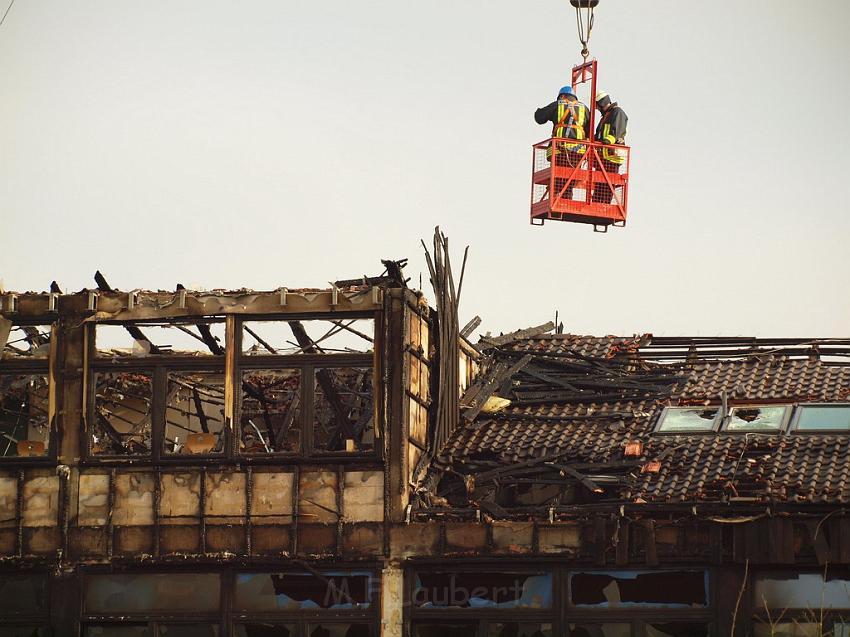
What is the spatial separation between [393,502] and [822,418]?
730 cm

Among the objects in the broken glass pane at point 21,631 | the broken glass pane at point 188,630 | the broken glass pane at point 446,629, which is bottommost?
the broken glass pane at point 21,631

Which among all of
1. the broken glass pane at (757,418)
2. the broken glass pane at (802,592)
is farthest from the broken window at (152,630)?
the broken glass pane at (757,418)

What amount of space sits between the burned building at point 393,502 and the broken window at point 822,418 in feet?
0.14

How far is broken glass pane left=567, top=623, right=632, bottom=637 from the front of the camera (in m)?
21.9

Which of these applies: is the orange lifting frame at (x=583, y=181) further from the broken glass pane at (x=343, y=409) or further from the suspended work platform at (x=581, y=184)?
the broken glass pane at (x=343, y=409)

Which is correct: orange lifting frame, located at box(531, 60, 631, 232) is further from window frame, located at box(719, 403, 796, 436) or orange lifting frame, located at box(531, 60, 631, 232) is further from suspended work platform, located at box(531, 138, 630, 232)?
window frame, located at box(719, 403, 796, 436)

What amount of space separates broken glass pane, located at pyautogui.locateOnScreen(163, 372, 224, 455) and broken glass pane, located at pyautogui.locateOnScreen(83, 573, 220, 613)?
2078 mm

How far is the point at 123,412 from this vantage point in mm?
28719

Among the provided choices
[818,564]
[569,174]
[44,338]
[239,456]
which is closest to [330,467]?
[239,456]

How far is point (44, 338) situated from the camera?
25250 millimetres

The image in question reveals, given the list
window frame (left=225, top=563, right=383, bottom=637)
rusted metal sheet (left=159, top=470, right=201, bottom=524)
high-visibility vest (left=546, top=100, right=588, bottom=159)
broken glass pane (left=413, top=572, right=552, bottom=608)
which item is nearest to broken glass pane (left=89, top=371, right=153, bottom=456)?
rusted metal sheet (left=159, top=470, right=201, bottom=524)

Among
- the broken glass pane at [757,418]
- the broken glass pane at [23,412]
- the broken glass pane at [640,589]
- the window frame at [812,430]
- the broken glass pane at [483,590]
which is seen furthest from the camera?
the broken glass pane at [23,412]

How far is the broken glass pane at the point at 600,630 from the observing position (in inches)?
863

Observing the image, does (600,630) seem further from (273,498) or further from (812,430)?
(273,498)
